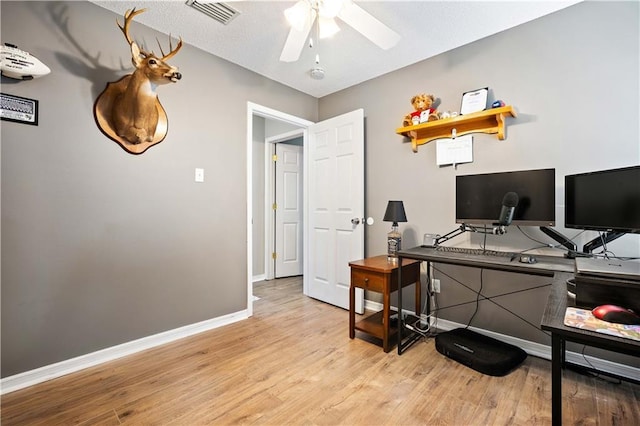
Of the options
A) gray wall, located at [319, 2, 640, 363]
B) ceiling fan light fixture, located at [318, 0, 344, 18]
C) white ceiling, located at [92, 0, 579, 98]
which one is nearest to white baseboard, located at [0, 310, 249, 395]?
gray wall, located at [319, 2, 640, 363]

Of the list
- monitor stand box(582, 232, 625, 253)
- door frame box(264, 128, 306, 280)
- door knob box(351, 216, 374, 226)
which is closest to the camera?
monitor stand box(582, 232, 625, 253)

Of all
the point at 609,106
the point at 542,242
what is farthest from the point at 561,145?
the point at 542,242

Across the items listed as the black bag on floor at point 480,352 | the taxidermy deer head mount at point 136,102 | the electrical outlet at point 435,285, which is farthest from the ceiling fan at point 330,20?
the black bag on floor at point 480,352

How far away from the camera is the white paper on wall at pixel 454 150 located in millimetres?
2420

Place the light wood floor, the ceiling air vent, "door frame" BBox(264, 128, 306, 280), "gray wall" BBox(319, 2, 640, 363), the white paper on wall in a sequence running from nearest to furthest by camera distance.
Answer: the light wood floor < "gray wall" BBox(319, 2, 640, 363) < the ceiling air vent < the white paper on wall < "door frame" BBox(264, 128, 306, 280)

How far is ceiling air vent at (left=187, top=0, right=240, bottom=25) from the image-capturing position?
1.97 m

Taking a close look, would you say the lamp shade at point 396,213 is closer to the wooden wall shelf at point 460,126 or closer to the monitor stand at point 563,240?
the wooden wall shelf at point 460,126

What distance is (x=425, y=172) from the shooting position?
8.81 feet

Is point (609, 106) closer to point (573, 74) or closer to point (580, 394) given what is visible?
point (573, 74)

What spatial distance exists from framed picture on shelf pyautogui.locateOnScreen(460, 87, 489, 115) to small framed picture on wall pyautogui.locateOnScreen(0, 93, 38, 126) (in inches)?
117

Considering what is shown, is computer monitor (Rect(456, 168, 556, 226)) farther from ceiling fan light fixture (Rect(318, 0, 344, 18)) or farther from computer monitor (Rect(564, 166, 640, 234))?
ceiling fan light fixture (Rect(318, 0, 344, 18))

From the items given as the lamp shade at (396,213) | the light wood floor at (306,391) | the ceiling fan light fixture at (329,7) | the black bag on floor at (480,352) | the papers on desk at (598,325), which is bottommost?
the light wood floor at (306,391)

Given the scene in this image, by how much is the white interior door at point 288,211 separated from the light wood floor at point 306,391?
2.25m

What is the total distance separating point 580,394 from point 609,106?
69.6 inches
